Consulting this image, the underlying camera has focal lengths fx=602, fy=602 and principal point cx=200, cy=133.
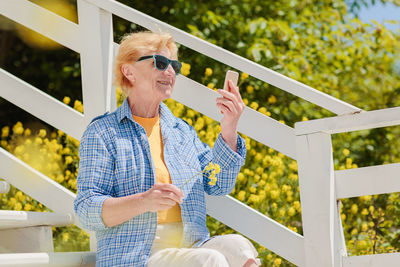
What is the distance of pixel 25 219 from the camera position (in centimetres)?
220

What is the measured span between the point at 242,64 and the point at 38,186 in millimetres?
1060

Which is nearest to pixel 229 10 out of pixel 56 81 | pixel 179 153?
pixel 56 81

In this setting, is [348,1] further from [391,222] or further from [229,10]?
[391,222]

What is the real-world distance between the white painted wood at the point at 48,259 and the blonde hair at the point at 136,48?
67 cm

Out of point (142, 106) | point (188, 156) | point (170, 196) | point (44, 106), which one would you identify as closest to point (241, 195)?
point (188, 156)

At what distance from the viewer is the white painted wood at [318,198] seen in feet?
7.21

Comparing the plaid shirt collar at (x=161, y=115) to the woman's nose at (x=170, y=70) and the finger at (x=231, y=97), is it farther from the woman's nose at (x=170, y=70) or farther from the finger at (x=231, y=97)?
the finger at (x=231, y=97)

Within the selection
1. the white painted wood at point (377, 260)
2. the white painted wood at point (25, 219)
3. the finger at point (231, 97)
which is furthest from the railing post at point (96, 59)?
the white painted wood at point (377, 260)

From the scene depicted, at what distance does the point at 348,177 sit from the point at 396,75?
3.97m

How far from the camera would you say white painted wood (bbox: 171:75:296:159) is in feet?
7.80

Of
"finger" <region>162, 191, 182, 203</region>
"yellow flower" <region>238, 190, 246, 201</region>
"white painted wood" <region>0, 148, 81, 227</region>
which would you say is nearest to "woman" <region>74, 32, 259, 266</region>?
"finger" <region>162, 191, 182, 203</region>

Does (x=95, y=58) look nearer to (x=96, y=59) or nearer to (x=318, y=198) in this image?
(x=96, y=59)

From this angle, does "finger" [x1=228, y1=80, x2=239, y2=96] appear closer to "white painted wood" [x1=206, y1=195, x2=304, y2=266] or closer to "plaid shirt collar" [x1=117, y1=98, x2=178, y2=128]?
"plaid shirt collar" [x1=117, y1=98, x2=178, y2=128]

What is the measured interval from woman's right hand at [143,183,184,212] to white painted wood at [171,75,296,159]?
0.68m
